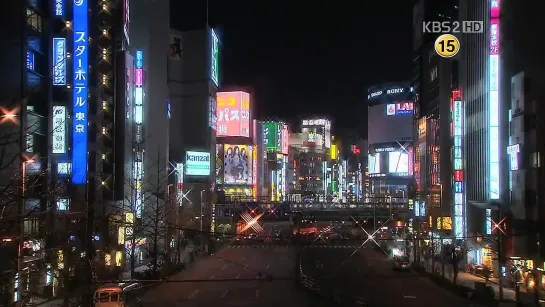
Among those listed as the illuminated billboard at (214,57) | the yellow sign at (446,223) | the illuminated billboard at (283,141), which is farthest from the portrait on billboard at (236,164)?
the yellow sign at (446,223)

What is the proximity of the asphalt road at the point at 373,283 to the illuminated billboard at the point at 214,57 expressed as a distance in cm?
2508

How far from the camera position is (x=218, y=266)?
38.4 metres

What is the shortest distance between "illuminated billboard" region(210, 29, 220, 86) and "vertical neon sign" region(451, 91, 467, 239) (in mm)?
30237

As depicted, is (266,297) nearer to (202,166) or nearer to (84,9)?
(84,9)

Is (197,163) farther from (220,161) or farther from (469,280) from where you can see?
(469,280)

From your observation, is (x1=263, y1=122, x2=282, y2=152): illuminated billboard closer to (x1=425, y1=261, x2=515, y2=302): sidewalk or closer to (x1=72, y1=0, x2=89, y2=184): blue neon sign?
(x1=425, y1=261, x2=515, y2=302): sidewalk

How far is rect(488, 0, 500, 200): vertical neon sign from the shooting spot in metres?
31.8

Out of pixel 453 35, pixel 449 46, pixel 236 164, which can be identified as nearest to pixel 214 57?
pixel 236 164

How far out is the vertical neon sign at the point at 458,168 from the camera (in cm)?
3903

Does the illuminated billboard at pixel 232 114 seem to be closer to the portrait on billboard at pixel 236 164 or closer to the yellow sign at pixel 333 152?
the portrait on billboard at pixel 236 164

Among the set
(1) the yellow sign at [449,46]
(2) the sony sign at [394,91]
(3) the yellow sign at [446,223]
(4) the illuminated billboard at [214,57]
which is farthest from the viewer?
(2) the sony sign at [394,91]

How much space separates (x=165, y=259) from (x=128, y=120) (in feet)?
27.3

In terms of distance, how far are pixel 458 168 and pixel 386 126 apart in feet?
204

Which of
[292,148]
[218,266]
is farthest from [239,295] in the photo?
[292,148]
